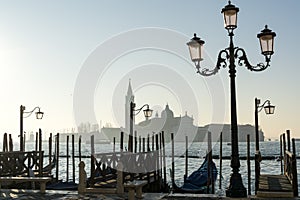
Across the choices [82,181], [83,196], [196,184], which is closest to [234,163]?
[83,196]

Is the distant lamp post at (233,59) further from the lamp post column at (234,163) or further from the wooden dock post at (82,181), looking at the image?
the wooden dock post at (82,181)

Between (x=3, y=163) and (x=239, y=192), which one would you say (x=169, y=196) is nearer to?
(x=239, y=192)

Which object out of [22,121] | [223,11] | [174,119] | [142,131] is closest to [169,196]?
[223,11]

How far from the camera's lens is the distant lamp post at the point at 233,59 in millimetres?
8992

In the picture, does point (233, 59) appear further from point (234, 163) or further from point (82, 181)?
point (82, 181)

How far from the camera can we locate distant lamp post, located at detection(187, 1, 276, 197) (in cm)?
899

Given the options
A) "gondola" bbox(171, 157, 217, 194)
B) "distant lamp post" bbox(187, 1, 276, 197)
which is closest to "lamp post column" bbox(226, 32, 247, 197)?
"distant lamp post" bbox(187, 1, 276, 197)

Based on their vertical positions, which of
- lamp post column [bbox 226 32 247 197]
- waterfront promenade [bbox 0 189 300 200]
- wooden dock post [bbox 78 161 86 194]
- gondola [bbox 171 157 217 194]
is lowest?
gondola [bbox 171 157 217 194]

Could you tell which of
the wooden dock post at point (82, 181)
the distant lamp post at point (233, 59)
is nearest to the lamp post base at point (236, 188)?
the distant lamp post at point (233, 59)

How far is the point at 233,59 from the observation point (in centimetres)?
931

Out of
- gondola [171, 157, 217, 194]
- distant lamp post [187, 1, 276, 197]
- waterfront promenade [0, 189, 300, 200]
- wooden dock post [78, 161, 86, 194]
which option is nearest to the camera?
distant lamp post [187, 1, 276, 197]

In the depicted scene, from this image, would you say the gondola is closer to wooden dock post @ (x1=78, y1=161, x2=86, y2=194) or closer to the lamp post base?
wooden dock post @ (x1=78, y1=161, x2=86, y2=194)

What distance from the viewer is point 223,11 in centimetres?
900

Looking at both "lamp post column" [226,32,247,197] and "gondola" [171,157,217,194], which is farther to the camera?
"gondola" [171,157,217,194]
